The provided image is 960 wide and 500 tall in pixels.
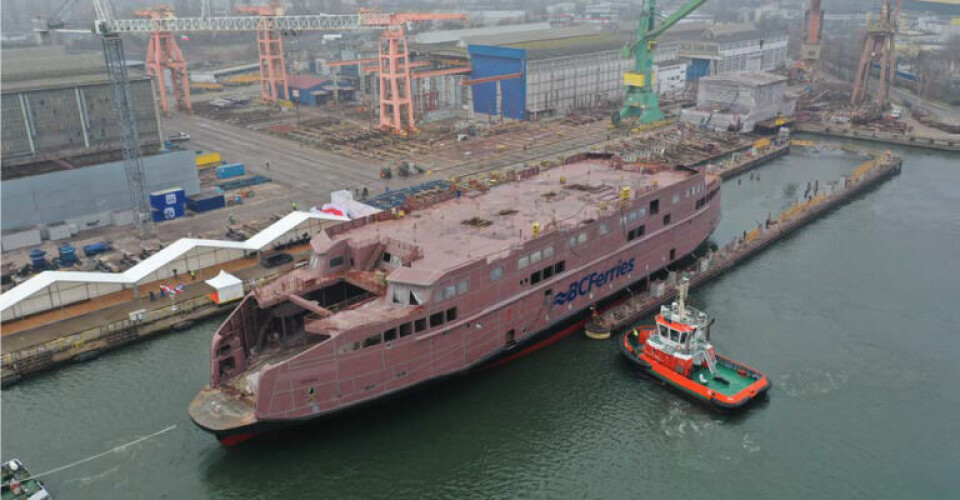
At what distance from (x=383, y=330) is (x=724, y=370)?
1874 cm

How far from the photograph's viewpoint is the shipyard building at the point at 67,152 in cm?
6116

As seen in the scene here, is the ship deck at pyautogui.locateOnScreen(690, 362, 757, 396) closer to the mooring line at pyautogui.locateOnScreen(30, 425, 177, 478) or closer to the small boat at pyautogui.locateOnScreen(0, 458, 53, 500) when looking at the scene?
the mooring line at pyautogui.locateOnScreen(30, 425, 177, 478)

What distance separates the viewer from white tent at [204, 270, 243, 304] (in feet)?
155

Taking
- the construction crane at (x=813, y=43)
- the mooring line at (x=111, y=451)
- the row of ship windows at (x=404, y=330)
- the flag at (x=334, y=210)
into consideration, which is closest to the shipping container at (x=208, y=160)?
the flag at (x=334, y=210)

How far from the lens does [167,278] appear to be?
50312mm

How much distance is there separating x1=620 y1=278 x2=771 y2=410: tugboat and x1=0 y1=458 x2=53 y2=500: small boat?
28.8 meters

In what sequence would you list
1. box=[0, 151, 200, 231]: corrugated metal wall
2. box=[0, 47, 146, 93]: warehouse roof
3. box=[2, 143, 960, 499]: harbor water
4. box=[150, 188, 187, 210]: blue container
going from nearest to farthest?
box=[2, 143, 960, 499]: harbor water, box=[0, 151, 200, 231]: corrugated metal wall, box=[150, 188, 187, 210]: blue container, box=[0, 47, 146, 93]: warehouse roof

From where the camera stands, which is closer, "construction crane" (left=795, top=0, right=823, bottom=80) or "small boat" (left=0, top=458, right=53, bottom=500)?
"small boat" (left=0, top=458, right=53, bottom=500)

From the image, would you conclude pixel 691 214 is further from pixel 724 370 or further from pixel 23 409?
pixel 23 409

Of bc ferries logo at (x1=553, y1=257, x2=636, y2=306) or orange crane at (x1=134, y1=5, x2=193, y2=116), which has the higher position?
orange crane at (x1=134, y1=5, x2=193, y2=116)

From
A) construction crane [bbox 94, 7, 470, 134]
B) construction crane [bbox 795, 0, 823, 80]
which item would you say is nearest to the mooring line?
construction crane [bbox 94, 7, 470, 134]

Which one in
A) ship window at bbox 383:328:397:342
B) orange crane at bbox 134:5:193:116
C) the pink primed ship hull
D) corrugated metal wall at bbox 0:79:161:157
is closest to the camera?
the pink primed ship hull

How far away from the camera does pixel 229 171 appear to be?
79.4m

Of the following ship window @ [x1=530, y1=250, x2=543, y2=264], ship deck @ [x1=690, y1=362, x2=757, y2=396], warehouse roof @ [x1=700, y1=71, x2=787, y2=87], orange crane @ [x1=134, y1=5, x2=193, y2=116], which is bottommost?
ship deck @ [x1=690, y1=362, x2=757, y2=396]
